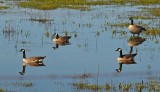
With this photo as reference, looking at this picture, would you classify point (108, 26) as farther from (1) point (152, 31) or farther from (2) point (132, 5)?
(2) point (132, 5)

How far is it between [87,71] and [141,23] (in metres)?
16.5

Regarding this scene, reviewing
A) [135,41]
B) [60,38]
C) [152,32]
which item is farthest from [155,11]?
[60,38]

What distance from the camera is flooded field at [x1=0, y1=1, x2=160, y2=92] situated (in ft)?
63.2

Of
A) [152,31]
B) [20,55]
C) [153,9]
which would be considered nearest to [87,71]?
[20,55]

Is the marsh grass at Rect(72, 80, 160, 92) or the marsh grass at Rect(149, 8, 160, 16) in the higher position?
the marsh grass at Rect(149, 8, 160, 16)

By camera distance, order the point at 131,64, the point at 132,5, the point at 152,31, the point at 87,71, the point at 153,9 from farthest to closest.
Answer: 1. the point at 132,5
2. the point at 153,9
3. the point at 152,31
4. the point at 131,64
5. the point at 87,71

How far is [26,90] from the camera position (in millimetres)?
17891

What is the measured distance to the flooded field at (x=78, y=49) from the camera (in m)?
19.3

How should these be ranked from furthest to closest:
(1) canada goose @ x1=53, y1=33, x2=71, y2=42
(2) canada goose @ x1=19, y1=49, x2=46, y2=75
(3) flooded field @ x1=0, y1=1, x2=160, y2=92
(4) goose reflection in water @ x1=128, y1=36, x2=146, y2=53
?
(1) canada goose @ x1=53, y1=33, x2=71, y2=42, (4) goose reflection in water @ x1=128, y1=36, x2=146, y2=53, (2) canada goose @ x1=19, y1=49, x2=46, y2=75, (3) flooded field @ x1=0, y1=1, x2=160, y2=92

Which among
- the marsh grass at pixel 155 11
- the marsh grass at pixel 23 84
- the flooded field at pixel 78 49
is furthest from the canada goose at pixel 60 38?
the marsh grass at pixel 155 11

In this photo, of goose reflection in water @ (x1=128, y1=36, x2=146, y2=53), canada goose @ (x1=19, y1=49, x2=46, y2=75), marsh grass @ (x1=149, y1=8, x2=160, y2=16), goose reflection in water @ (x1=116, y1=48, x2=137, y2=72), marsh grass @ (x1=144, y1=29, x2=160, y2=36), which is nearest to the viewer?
canada goose @ (x1=19, y1=49, x2=46, y2=75)

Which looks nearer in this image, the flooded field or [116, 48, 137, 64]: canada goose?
the flooded field

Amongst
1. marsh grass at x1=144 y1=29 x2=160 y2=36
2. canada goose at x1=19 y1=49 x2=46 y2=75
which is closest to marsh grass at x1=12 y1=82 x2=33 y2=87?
canada goose at x1=19 y1=49 x2=46 y2=75

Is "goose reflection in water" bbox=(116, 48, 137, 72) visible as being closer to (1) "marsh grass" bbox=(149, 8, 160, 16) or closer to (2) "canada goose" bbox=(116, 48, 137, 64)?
(2) "canada goose" bbox=(116, 48, 137, 64)
